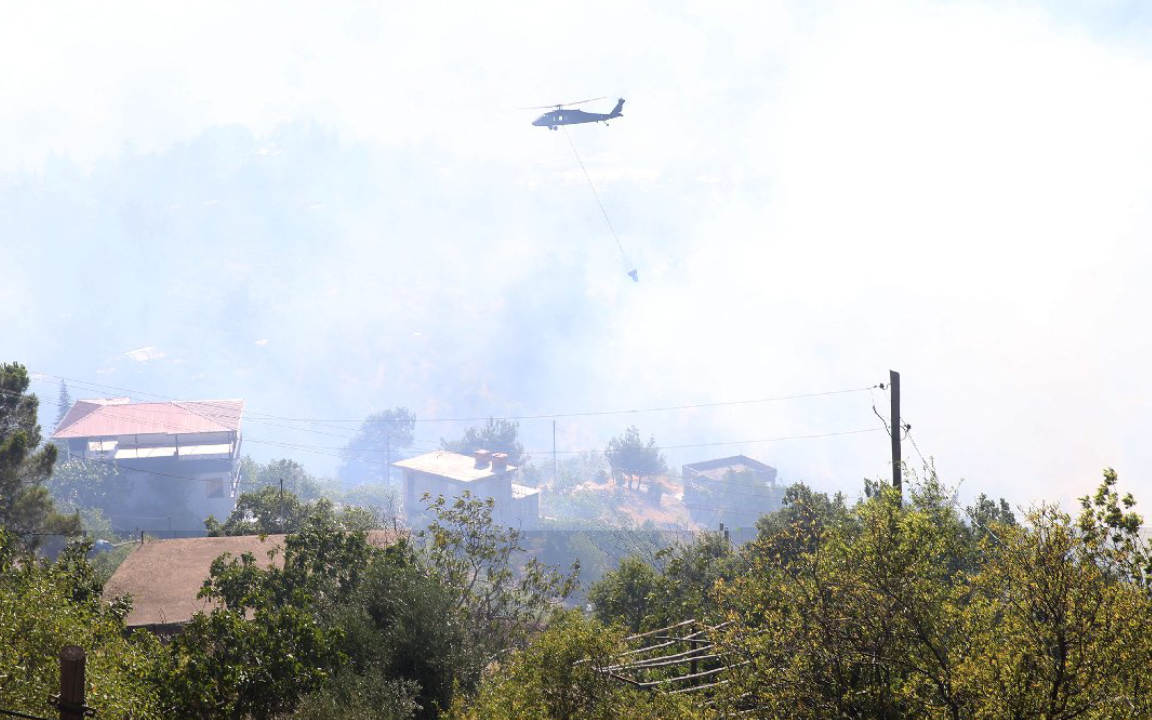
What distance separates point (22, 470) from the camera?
3934 cm

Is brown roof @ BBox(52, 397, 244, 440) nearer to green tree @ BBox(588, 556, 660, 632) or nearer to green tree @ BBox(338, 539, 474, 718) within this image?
green tree @ BBox(588, 556, 660, 632)

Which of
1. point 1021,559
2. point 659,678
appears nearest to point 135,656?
point 659,678

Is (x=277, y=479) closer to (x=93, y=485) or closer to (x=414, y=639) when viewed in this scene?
(x=93, y=485)

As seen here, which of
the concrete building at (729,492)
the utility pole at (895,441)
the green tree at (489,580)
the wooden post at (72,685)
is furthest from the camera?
the concrete building at (729,492)

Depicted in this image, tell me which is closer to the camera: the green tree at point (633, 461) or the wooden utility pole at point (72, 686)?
the wooden utility pole at point (72, 686)

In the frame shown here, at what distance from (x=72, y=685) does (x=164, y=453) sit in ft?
424

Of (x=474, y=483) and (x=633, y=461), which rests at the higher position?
(x=633, y=461)

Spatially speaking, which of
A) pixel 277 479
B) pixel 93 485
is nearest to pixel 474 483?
pixel 277 479

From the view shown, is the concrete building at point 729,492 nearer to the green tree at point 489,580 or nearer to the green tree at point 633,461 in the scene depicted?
the green tree at point 633,461

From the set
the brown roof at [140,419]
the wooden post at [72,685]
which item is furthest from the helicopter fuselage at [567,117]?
the wooden post at [72,685]

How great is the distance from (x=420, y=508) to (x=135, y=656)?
157357mm

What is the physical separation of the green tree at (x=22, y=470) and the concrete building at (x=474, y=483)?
105566 millimetres

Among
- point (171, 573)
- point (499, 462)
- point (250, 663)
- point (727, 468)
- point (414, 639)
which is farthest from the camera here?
point (727, 468)

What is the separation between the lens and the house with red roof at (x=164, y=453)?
12388cm
